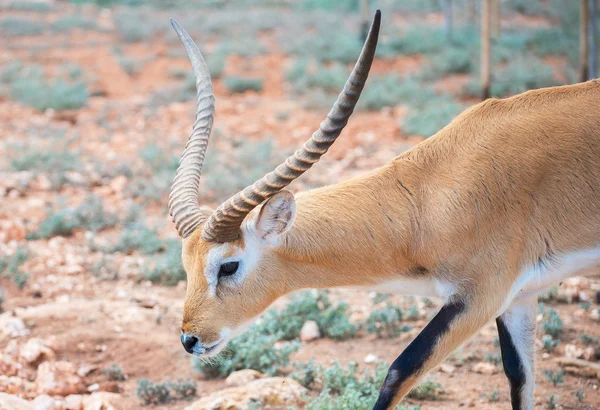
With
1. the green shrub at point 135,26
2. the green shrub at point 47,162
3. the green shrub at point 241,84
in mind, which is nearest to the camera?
the green shrub at point 47,162

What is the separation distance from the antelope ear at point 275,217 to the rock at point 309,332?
7.10ft

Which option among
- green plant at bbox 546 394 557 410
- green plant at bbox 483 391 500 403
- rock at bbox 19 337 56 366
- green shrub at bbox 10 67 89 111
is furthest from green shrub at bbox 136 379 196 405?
green shrub at bbox 10 67 89 111

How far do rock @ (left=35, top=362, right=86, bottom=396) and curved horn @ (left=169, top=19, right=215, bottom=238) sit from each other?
1.64 metres

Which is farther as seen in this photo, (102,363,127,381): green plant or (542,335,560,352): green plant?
(542,335,560,352): green plant

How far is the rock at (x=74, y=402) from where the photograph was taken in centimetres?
503

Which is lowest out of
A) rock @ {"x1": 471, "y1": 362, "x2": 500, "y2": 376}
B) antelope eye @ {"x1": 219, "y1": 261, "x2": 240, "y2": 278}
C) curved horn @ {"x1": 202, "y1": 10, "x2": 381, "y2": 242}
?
rock @ {"x1": 471, "y1": 362, "x2": 500, "y2": 376}

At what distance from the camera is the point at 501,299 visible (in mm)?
4059

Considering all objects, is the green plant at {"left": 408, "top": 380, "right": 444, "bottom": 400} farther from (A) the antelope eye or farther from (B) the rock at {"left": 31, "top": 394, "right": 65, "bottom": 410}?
(B) the rock at {"left": 31, "top": 394, "right": 65, "bottom": 410}

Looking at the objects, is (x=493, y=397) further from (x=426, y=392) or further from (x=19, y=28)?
(x=19, y=28)

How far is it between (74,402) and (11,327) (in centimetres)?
142

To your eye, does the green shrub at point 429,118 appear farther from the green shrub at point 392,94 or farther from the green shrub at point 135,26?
the green shrub at point 135,26

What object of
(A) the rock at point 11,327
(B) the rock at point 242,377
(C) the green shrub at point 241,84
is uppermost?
(C) the green shrub at point 241,84

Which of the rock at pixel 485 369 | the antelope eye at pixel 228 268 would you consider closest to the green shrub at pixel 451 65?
the rock at pixel 485 369

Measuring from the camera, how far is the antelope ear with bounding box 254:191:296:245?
400 centimetres
